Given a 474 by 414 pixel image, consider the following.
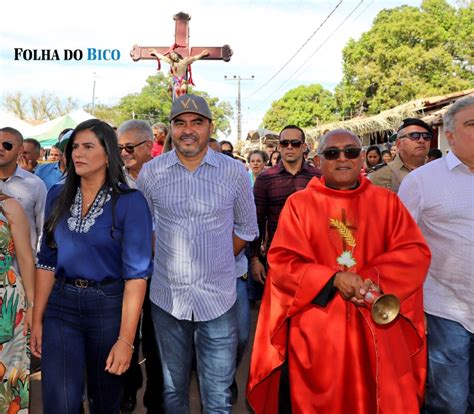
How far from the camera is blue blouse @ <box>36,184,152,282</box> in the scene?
108 inches

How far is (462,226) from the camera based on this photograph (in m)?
3.26

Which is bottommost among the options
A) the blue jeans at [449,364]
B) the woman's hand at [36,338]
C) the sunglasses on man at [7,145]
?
the blue jeans at [449,364]

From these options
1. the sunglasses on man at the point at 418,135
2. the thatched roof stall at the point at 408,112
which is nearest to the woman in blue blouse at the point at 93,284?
the sunglasses on man at the point at 418,135

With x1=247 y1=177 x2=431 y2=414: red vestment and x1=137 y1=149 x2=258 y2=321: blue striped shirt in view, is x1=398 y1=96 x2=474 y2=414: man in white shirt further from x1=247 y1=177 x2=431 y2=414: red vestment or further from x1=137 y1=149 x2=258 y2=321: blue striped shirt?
x1=137 y1=149 x2=258 y2=321: blue striped shirt

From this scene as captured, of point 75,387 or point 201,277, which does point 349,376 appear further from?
point 75,387

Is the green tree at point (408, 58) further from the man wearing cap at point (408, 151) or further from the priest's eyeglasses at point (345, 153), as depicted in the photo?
the priest's eyeglasses at point (345, 153)

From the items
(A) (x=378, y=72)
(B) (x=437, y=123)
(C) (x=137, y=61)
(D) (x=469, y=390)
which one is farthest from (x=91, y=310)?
(A) (x=378, y=72)

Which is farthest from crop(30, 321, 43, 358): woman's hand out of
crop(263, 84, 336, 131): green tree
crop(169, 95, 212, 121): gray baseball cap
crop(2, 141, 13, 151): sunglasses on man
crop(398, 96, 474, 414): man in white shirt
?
crop(263, 84, 336, 131): green tree

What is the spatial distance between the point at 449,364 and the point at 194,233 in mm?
1757

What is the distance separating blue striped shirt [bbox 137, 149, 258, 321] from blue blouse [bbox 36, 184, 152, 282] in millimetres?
343

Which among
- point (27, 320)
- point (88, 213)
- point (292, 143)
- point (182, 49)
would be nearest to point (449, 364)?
point (88, 213)

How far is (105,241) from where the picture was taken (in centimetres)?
276

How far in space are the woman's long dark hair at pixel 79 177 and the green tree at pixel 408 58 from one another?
101ft

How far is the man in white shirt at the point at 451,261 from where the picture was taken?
128 inches
